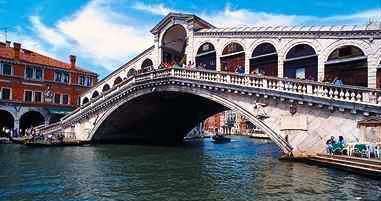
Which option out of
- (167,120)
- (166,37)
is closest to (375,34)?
(166,37)

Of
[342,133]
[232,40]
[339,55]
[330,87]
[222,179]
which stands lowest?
[222,179]

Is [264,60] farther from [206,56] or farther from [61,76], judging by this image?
[61,76]

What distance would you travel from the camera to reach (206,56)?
81.6 ft

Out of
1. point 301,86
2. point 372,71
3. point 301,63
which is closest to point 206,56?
point 301,63

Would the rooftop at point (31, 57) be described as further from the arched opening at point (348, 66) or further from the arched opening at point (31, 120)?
the arched opening at point (348, 66)

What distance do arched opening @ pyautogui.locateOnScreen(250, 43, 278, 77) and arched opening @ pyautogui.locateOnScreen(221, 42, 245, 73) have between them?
716 millimetres

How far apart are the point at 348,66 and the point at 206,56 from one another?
349 inches

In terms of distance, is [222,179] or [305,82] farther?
[305,82]

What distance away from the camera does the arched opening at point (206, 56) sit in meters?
24.5

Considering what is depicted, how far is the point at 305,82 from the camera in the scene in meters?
15.9

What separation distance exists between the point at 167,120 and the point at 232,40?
10.4 m

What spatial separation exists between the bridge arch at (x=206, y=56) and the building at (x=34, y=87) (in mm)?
17701

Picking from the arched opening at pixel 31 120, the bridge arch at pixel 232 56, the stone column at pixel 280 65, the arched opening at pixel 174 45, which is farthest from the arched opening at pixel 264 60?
the arched opening at pixel 31 120

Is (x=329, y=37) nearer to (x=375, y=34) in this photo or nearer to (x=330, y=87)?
(x=375, y=34)
